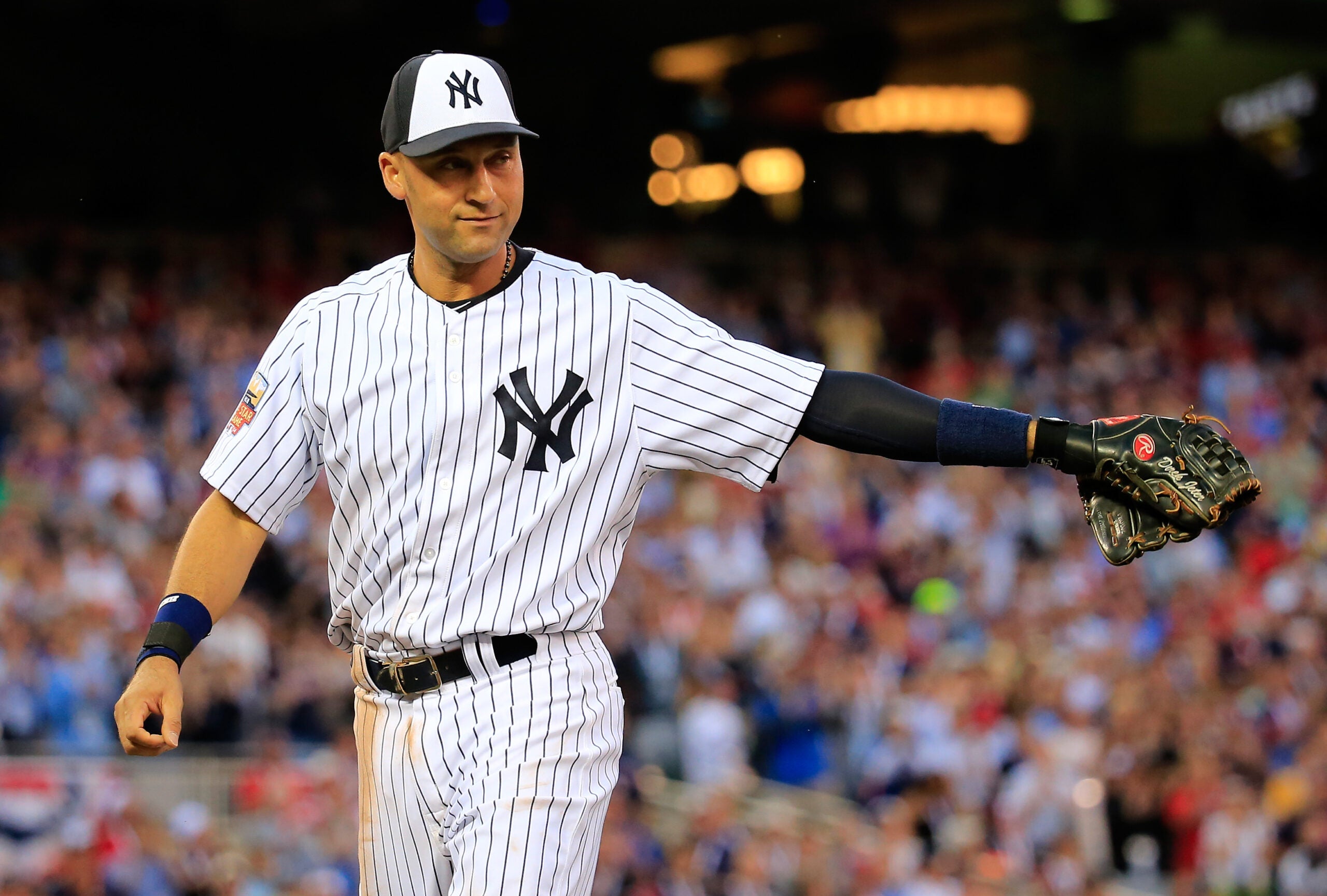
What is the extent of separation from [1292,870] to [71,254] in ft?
30.3

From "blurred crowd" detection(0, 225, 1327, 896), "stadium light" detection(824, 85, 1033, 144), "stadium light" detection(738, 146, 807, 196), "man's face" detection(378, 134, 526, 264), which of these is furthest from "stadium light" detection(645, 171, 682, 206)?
"man's face" detection(378, 134, 526, 264)

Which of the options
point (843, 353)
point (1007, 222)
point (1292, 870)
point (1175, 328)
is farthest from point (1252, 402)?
point (1292, 870)

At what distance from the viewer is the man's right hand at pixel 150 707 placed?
2.57 meters

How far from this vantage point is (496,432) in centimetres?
272

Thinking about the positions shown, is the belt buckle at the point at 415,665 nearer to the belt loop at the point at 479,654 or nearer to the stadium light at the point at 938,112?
the belt loop at the point at 479,654

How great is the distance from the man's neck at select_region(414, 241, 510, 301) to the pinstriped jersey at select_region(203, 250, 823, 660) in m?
0.03

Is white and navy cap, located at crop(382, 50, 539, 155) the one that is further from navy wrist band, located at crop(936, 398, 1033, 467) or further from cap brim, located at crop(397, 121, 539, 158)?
navy wrist band, located at crop(936, 398, 1033, 467)

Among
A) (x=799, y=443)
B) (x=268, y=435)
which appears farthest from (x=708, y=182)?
(x=268, y=435)

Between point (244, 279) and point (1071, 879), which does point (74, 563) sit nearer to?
point (244, 279)

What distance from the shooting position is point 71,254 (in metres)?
12.0

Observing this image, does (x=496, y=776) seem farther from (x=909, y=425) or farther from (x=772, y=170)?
(x=772, y=170)

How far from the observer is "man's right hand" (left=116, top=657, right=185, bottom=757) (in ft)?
8.43

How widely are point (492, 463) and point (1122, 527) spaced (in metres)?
1.05

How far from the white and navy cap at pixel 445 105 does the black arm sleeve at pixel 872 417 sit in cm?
66
